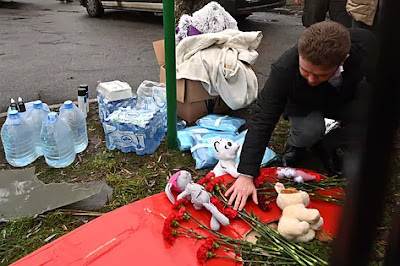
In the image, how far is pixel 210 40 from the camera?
127 inches

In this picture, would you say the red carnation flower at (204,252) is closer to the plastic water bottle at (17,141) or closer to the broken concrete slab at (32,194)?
the broken concrete slab at (32,194)

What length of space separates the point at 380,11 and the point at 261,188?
71.1 inches

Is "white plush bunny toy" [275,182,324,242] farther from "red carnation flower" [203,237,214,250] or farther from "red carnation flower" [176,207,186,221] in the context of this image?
"red carnation flower" [176,207,186,221]

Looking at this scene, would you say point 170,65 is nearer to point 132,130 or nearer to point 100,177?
point 132,130

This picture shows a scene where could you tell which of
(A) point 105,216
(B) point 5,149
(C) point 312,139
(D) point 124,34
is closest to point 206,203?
(A) point 105,216

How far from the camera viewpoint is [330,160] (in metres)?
2.55

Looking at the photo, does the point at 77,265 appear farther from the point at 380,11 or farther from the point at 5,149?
the point at 380,11

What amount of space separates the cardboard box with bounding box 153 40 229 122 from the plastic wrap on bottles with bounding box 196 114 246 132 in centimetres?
11

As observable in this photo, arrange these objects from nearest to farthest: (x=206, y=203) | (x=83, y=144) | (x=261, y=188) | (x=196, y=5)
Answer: (x=206, y=203) < (x=261, y=188) < (x=83, y=144) < (x=196, y=5)

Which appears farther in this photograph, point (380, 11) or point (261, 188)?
point (261, 188)

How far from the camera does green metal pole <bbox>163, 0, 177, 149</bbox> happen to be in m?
2.57

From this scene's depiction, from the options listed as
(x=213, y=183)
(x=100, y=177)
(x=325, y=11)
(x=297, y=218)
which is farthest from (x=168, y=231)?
(x=325, y=11)

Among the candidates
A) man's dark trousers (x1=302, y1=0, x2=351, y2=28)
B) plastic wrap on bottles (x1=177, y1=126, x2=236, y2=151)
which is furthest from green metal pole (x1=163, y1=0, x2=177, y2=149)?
man's dark trousers (x1=302, y1=0, x2=351, y2=28)

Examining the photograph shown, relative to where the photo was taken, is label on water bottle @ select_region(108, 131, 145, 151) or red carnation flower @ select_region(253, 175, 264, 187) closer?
red carnation flower @ select_region(253, 175, 264, 187)
